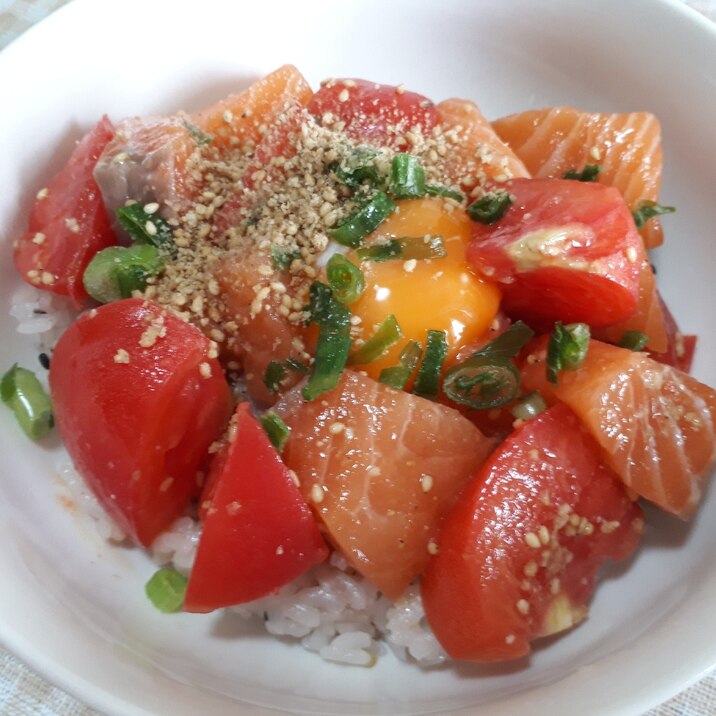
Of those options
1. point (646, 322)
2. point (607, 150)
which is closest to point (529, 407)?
point (646, 322)

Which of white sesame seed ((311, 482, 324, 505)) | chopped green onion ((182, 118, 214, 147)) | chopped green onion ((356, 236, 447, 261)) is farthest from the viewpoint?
chopped green onion ((182, 118, 214, 147))

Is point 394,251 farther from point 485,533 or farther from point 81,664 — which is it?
point 81,664

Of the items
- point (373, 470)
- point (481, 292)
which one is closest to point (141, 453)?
point (373, 470)

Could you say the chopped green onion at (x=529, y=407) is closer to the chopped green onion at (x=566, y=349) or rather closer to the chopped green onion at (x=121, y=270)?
the chopped green onion at (x=566, y=349)

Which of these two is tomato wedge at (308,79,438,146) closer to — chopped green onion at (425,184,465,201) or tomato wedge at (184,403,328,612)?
chopped green onion at (425,184,465,201)

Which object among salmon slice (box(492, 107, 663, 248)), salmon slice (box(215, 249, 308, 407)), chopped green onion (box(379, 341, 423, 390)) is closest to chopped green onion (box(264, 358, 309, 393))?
salmon slice (box(215, 249, 308, 407))
